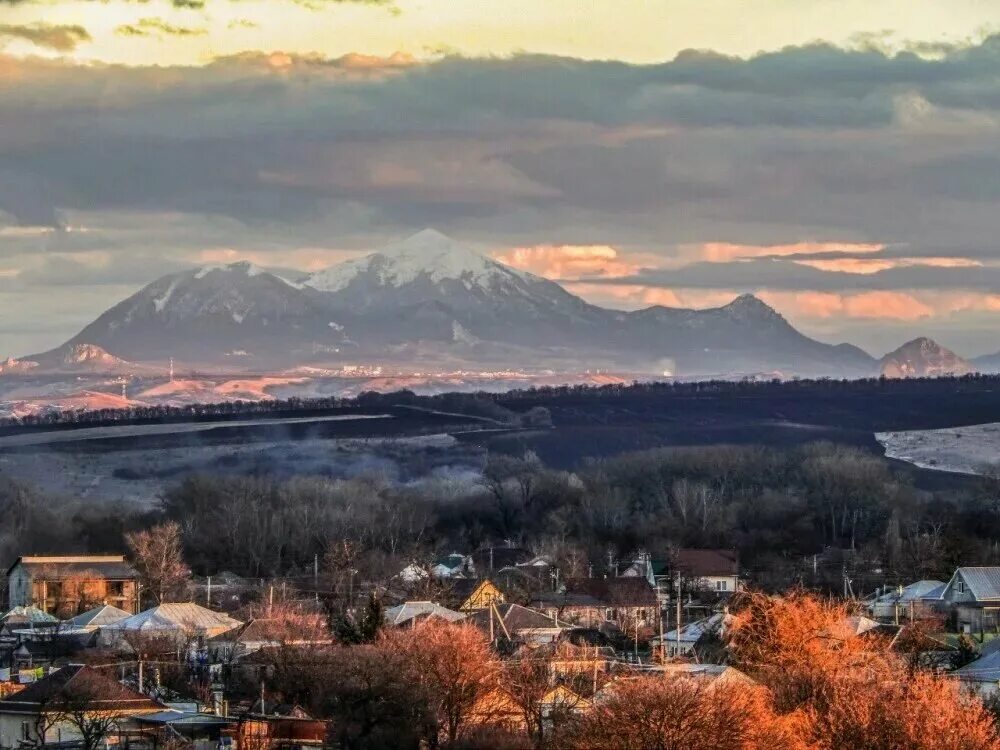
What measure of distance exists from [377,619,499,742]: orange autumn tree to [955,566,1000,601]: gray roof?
3456cm

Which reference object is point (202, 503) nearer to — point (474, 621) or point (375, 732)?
point (474, 621)

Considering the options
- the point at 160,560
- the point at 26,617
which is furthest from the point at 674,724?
the point at 160,560

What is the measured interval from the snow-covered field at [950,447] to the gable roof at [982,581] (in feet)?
232

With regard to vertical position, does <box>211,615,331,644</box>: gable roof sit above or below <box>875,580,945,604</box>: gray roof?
above

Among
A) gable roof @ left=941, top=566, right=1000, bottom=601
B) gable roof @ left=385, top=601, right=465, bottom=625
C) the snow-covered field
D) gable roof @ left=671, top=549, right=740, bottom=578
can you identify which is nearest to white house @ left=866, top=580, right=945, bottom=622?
gable roof @ left=941, top=566, right=1000, bottom=601

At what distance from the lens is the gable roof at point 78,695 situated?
6116 centimetres

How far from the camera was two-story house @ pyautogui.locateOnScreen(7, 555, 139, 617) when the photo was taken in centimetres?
10988

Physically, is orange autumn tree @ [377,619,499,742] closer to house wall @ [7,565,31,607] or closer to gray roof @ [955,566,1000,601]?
gray roof @ [955,566,1000,601]

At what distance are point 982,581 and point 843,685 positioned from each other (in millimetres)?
41090

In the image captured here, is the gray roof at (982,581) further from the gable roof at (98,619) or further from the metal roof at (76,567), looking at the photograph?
the metal roof at (76,567)

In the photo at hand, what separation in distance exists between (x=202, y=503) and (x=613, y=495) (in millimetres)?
23799

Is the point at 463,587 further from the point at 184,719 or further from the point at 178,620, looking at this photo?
the point at 184,719

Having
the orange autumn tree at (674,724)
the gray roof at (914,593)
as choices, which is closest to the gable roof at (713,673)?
the orange autumn tree at (674,724)

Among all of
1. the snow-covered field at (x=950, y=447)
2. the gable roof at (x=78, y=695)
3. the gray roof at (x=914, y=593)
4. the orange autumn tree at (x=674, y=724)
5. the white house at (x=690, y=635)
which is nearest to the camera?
the orange autumn tree at (x=674, y=724)
